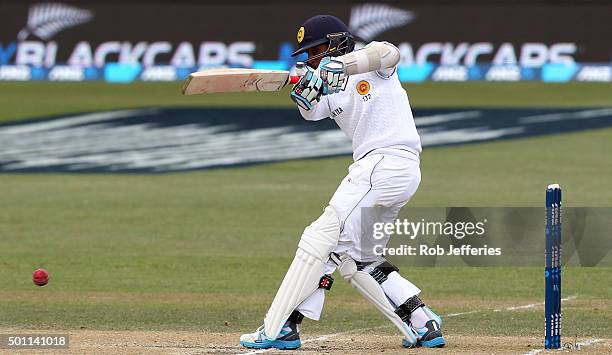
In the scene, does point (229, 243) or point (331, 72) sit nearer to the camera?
point (331, 72)

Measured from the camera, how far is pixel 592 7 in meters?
29.0

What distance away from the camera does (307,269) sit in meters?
7.66

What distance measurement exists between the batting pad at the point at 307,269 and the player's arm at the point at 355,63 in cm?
77

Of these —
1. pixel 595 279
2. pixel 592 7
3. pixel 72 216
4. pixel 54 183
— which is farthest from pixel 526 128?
pixel 595 279

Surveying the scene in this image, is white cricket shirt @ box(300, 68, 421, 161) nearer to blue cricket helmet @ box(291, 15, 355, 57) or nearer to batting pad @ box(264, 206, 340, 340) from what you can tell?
blue cricket helmet @ box(291, 15, 355, 57)

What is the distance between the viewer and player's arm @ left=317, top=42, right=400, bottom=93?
7.37 meters

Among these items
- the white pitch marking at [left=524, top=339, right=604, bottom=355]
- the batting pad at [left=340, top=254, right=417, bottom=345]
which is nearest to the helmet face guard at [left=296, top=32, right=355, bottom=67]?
the batting pad at [left=340, top=254, right=417, bottom=345]

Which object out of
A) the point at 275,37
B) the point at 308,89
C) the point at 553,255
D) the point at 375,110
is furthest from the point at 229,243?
the point at 275,37

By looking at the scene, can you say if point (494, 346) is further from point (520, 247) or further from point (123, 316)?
point (123, 316)

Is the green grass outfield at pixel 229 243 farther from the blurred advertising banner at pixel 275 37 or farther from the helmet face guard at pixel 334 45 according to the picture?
the blurred advertising banner at pixel 275 37

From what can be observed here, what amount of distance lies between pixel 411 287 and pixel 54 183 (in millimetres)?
12386

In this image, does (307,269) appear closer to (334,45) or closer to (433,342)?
(433,342)

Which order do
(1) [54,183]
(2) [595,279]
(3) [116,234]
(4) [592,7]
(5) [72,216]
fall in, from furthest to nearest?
(4) [592,7] < (1) [54,183] < (5) [72,216] < (3) [116,234] < (2) [595,279]

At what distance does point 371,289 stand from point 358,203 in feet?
1.78
